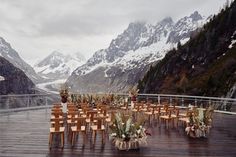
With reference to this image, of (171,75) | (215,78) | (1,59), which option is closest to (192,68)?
(171,75)

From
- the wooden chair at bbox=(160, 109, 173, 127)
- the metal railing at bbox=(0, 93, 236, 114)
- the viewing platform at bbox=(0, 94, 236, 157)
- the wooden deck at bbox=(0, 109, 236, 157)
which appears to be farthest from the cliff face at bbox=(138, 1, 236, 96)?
the wooden deck at bbox=(0, 109, 236, 157)

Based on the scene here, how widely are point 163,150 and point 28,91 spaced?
106 m

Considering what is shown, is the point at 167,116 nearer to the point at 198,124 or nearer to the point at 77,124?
the point at 198,124

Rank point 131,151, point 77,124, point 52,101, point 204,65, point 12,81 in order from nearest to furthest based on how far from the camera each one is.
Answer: point 131,151
point 77,124
point 52,101
point 204,65
point 12,81

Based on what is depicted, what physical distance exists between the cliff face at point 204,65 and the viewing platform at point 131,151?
3158cm

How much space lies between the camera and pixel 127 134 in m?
9.90

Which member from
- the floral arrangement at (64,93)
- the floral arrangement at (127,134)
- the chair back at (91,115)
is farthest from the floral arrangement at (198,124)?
the floral arrangement at (64,93)

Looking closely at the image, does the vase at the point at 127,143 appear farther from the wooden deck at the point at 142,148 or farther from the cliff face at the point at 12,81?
the cliff face at the point at 12,81

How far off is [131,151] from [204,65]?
189 feet

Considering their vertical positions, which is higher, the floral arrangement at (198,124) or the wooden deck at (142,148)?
the floral arrangement at (198,124)

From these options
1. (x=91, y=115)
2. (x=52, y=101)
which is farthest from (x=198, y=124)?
(x=52, y=101)

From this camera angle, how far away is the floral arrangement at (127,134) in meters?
9.90

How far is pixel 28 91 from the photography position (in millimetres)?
111812

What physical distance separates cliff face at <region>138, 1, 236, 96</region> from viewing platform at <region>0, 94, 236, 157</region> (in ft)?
104
